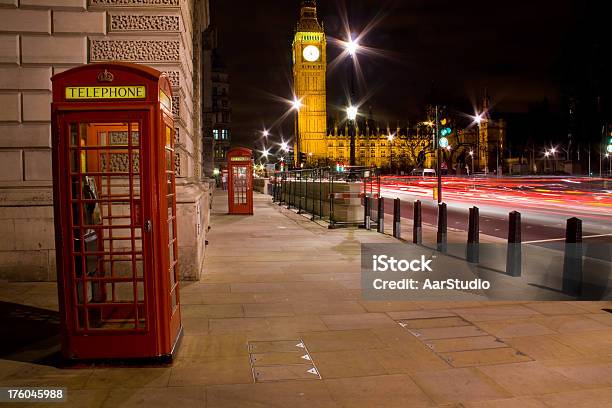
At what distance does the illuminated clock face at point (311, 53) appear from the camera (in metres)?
136

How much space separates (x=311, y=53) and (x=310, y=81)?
251 inches

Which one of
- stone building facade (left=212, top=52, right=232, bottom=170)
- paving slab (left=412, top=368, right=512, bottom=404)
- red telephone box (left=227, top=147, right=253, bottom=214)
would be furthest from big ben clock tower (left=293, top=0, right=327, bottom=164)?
paving slab (left=412, top=368, right=512, bottom=404)

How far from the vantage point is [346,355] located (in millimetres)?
5496

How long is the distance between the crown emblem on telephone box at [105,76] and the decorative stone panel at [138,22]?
4.05 m

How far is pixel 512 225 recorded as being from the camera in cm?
946

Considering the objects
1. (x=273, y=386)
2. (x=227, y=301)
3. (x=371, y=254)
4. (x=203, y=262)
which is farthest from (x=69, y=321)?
(x=371, y=254)

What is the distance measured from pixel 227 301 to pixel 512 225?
4.72m

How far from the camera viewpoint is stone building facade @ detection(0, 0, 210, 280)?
855 cm

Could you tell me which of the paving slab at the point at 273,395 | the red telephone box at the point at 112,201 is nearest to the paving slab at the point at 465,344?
the paving slab at the point at 273,395

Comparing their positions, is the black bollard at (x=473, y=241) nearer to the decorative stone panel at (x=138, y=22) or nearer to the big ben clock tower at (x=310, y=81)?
the decorative stone panel at (x=138, y=22)

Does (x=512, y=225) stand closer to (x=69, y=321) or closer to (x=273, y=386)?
(x=273, y=386)

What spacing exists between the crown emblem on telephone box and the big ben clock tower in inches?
5063

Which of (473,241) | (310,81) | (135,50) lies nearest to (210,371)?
(135,50)

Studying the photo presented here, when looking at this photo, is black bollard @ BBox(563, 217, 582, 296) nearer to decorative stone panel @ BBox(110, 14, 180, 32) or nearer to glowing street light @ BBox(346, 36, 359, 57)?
decorative stone panel @ BBox(110, 14, 180, 32)
